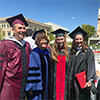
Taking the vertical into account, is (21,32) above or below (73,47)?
above

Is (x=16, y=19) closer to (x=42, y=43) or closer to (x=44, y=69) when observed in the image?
(x=42, y=43)

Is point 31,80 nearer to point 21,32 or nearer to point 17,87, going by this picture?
point 17,87

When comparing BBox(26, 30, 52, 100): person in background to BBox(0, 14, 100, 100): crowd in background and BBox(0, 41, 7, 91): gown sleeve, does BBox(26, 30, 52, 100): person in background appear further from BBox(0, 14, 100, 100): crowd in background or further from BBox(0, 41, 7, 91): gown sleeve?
BBox(0, 41, 7, 91): gown sleeve

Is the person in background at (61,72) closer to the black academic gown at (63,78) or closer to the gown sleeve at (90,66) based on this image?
the black academic gown at (63,78)

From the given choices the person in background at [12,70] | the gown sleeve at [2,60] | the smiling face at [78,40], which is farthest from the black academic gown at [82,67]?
the gown sleeve at [2,60]

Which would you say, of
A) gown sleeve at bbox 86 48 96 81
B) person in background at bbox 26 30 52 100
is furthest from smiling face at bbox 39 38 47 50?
gown sleeve at bbox 86 48 96 81

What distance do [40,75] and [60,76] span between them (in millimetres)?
531

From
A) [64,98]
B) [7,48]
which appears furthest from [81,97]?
[7,48]

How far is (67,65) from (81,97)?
773 mm

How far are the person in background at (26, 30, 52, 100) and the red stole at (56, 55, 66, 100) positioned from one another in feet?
0.64

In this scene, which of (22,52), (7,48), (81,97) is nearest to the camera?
(7,48)

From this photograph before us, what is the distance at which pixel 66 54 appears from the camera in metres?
2.50

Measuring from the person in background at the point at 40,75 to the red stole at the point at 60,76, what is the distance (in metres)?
0.20

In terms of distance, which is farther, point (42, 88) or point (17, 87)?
point (42, 88)
